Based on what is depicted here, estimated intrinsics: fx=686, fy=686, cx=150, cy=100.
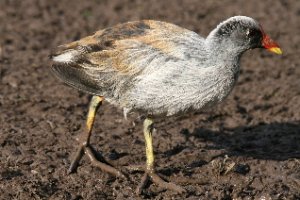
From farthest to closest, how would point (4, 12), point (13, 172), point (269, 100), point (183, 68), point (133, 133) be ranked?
point (4, 12) → point (269, 100) → point (133, 133) → point (13, 172) → point (183, 68)

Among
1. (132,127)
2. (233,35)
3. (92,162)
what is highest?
(233,35)

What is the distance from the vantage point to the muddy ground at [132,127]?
6.49m

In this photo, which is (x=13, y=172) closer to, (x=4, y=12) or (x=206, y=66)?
(x=206, y=66)

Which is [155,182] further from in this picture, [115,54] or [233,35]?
[233,35]

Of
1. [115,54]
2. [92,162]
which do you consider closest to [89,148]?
[92,162]

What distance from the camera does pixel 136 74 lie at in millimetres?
6238

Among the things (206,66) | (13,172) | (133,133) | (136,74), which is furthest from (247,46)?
(13,172)

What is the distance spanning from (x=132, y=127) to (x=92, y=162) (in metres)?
1.22

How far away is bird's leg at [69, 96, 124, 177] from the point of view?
667 centimetres

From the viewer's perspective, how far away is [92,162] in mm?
6801

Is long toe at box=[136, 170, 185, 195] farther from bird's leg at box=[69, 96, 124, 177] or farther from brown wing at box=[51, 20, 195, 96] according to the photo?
brown wing at box=[51, 20, 195, 96]

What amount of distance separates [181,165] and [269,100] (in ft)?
7.77

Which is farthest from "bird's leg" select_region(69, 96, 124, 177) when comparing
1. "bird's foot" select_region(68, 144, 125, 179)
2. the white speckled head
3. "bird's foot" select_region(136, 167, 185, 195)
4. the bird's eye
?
the bird's eye

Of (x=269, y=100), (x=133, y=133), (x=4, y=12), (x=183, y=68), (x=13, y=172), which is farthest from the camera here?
(x=4, y=12)
